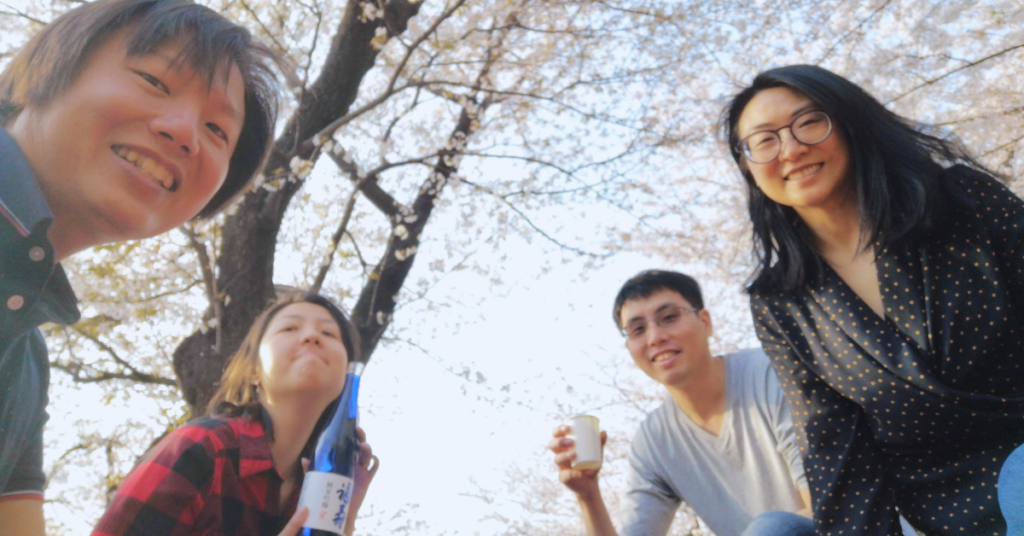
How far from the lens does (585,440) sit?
217 cm

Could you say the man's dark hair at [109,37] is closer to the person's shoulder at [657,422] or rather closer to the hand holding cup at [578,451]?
the hand holding cup at [578,451]

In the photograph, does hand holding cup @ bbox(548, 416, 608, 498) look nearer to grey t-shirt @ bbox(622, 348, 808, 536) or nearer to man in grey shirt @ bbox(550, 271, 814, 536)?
man in grey shirt @ bbox(550, 271, 814, 536)

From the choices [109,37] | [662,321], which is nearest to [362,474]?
[662,321]

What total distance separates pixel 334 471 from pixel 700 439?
4.67ft

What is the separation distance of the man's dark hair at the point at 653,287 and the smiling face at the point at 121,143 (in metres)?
1.98

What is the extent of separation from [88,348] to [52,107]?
19.3 ft

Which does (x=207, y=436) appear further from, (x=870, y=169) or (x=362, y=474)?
(x=870, y=169)

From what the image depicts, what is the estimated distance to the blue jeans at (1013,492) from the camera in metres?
1.47

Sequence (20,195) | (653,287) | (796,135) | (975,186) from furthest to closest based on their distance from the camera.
A: 1. (653,287)
2. (796,135)
3. (975,186)
4. (20,195)

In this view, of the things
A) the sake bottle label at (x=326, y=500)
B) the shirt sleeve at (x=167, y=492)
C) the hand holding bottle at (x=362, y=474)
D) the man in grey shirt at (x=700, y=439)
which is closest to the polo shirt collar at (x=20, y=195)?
the shirt sleeve at (x=167, y=492)

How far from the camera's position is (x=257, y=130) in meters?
1.86

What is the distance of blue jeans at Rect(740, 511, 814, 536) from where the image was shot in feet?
6.65

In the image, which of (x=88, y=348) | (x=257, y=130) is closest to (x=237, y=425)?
(x=257, y=130)

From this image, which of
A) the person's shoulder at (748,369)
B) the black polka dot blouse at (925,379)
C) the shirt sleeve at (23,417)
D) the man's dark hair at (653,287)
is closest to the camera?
the shirt sleeve at (23,417)
